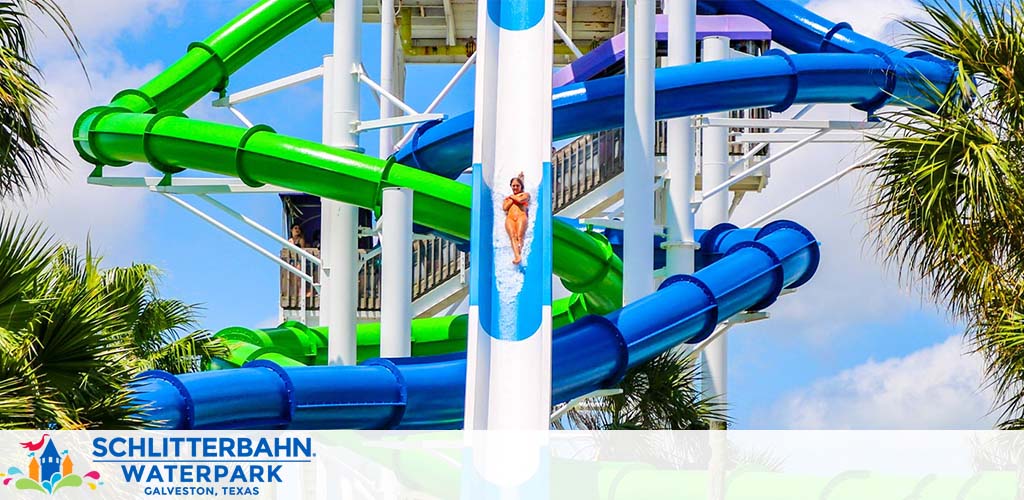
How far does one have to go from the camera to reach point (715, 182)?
48.5ft

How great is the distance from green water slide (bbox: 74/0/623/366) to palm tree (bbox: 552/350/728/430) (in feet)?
5.80

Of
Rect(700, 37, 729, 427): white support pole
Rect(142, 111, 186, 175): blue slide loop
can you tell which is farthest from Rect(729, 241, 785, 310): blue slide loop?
Rect(142, 111, 186, 175): blue slide loop

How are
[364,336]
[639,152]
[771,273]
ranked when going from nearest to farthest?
[639,152] → [771,273] → [364,336]

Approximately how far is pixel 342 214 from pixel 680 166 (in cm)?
321

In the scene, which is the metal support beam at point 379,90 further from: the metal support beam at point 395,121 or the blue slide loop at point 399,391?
the blue slide loop at point 399,391

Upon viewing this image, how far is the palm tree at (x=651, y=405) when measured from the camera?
11.0 m

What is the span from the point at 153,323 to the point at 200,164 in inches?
94.7

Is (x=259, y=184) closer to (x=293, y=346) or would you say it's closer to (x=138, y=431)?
(x=293, y=346)

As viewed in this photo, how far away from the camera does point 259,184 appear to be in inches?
487

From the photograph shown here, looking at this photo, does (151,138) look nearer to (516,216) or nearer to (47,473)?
(516,216)

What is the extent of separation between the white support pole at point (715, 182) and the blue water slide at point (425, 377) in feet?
4.17

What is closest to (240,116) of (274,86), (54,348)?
(274,86)

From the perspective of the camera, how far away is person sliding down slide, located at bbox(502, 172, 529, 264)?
28.6ft

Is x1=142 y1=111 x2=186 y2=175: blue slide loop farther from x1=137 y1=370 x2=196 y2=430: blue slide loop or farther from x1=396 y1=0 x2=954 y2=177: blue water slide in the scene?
x1=137 y1=370 x2=196 y2=430: blue slide loop
